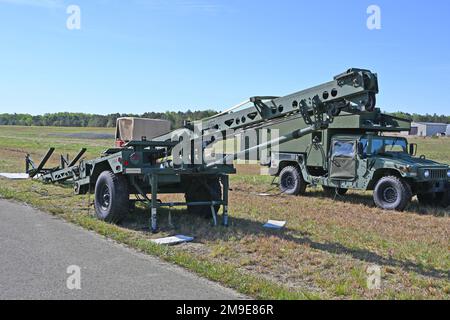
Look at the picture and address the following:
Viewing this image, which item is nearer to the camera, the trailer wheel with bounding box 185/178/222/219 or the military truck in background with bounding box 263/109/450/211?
the trailer wheel with bounding box 185/178/222/219

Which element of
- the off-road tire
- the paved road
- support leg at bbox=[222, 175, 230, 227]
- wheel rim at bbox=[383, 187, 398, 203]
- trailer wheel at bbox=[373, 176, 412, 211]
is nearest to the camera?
the paved road

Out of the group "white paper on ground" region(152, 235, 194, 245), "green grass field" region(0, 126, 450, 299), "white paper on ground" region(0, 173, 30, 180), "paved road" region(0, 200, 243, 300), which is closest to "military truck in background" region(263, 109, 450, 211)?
"green grass field" region(0, 126, 450, 299)

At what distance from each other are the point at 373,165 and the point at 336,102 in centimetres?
539

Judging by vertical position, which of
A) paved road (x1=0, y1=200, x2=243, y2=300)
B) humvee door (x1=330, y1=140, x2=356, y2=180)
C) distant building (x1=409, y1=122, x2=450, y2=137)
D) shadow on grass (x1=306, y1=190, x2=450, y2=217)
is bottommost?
paved road (x1=0, y1=200, x2=243, y2=300)

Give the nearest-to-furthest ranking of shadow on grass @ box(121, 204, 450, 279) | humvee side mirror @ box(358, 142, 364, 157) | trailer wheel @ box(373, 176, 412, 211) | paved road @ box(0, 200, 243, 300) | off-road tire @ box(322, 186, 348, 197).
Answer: paved road @ box(0, 200, 243, 300) → shadow on grass @ box(121, 204, 450, 279) → trailer wheel @ box(373, 176, 412, 211) → humvee side mirror @ box(358, 142, 364, 157) → off-road tire @ box(322, 186, 348, 197)

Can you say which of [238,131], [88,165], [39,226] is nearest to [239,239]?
[238,131]

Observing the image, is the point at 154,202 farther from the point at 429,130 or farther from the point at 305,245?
the point at 429,130

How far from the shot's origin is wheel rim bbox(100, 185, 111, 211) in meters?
9.48

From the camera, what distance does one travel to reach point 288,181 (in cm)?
1504

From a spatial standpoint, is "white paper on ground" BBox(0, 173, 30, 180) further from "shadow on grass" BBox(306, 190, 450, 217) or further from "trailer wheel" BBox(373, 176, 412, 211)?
"trailer wheel" BBox(373, 176, 412, 211)

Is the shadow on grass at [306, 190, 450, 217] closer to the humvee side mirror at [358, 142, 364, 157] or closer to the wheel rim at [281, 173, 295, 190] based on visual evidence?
the wheel rim at [281, 173, 295, 190]

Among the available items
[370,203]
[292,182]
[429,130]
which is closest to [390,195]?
[370,203]

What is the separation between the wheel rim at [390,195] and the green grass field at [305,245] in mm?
437

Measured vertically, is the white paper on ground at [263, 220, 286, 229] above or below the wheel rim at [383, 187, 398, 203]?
below
